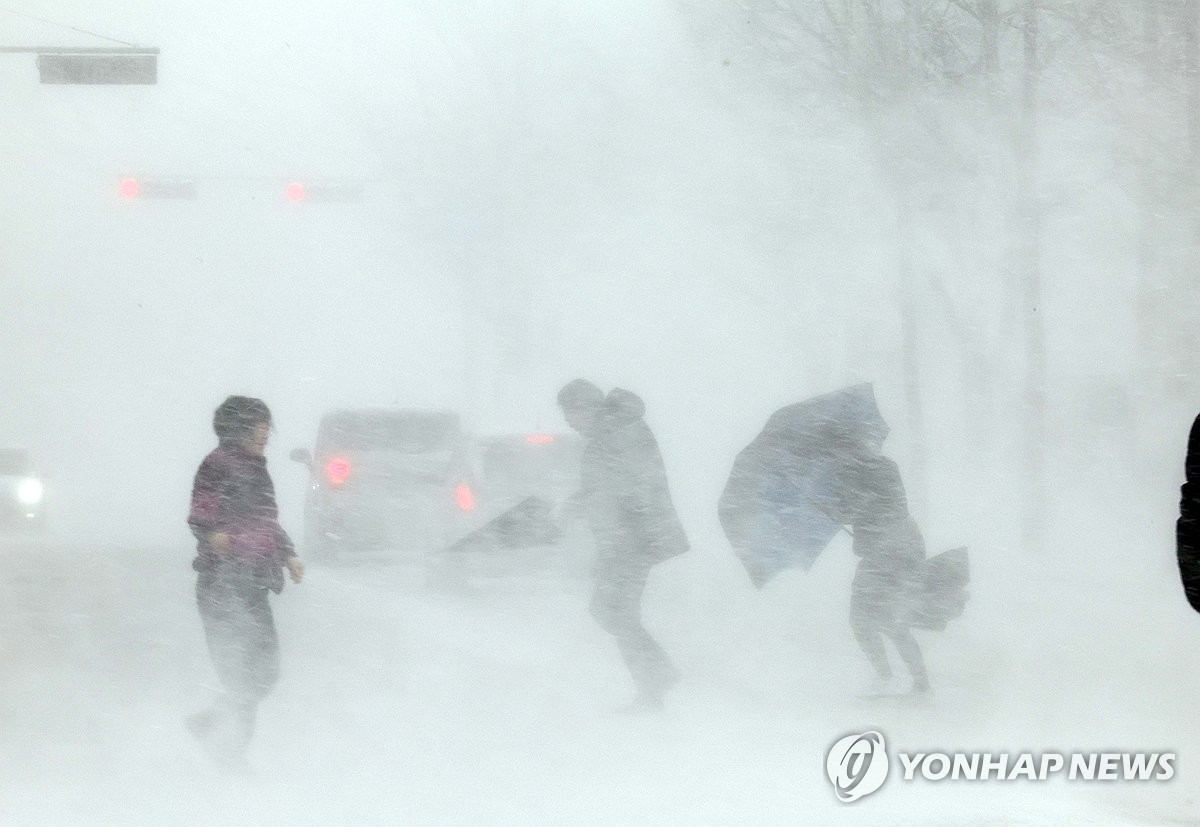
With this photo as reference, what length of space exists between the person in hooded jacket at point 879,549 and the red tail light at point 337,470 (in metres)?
1.70

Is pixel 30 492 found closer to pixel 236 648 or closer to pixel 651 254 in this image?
pixel 236 648

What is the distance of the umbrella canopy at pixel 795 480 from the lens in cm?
452

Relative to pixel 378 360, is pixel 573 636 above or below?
below

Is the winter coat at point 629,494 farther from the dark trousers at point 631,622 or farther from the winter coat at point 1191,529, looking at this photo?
the winter coat at point 1191,529

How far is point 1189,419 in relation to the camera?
189 inches

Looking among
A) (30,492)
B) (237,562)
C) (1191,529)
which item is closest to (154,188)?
(30,492)

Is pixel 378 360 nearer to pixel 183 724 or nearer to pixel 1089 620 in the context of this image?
pixel 183 724

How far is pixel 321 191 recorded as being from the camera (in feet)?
14.8

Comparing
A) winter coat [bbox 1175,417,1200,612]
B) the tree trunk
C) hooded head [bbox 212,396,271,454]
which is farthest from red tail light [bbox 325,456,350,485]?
winter coat [bbox 1175,417,1200,612]

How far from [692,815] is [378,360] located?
183 cm

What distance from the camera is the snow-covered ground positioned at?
4.15 metres

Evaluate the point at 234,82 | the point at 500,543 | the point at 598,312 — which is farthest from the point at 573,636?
the point at 234,82

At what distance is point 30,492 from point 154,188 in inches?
43.4

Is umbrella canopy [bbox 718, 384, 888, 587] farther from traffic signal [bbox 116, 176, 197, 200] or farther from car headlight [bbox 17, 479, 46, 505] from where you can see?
car headlight [bbox 17, 479, 46, 505]
